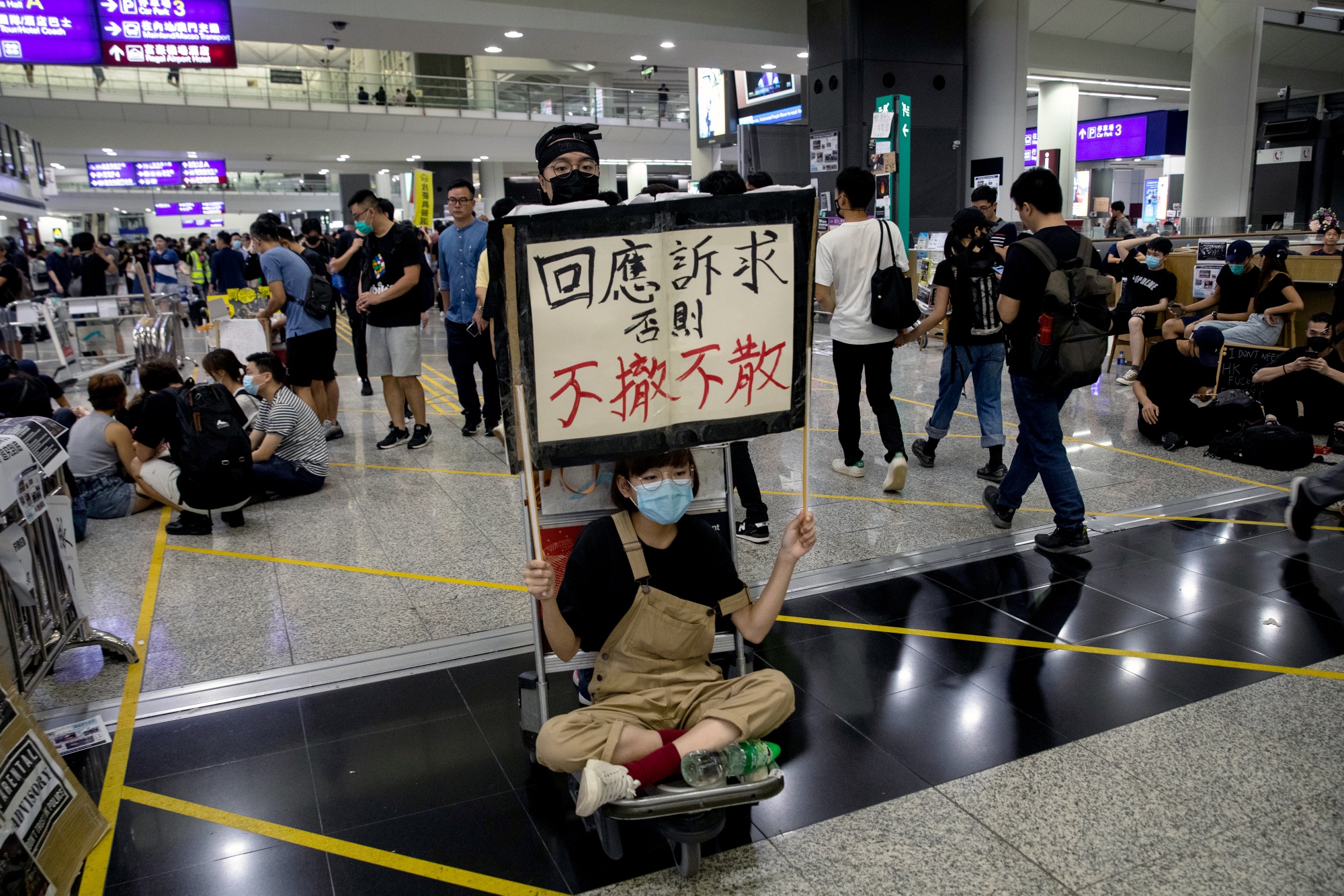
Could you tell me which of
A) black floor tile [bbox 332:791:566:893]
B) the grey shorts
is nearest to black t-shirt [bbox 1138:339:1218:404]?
the grey shorts

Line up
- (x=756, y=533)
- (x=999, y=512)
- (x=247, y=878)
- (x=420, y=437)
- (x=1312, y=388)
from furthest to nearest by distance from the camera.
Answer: (x=420, y=437) → (x=1312, y=388) → (x=999, y=512) → (x=756, y=533) → (x=247, y=878)

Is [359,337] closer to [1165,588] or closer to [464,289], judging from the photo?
[464,289]

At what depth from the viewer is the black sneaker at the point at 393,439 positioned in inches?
297

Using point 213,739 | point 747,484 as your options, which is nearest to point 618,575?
point 213,739

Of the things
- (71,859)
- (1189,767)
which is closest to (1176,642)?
(1189,767)

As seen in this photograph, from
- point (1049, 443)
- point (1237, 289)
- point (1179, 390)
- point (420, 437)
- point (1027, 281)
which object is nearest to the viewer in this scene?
point (1027, 281)

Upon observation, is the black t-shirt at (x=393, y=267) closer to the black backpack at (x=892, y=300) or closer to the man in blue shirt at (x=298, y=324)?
the man in blue shirt at (x=298, y=324)

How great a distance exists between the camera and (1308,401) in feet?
22.3

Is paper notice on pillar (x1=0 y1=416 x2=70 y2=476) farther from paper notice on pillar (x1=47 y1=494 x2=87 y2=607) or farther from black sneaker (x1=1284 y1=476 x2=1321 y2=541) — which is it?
black sneaker (x1=1284 y1=476 x2=1321 y2=541)

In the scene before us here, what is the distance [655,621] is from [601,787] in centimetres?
53

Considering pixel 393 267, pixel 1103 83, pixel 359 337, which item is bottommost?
pixel 359 337

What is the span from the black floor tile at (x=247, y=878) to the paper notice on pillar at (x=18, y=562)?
126 cm

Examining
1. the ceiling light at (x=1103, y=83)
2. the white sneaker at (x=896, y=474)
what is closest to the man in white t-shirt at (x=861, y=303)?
the white sneaker at (x=896, y=474)

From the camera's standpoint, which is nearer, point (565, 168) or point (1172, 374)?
point (565, 168)
